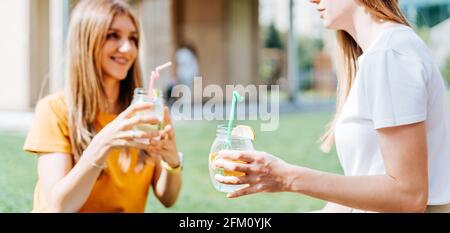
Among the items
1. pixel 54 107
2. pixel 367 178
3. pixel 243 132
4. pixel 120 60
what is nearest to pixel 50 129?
pixel 54 107

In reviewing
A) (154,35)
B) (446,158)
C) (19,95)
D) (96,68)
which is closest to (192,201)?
(19,95)

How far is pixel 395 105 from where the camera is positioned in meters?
0.83

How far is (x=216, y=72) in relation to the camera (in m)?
A: 7.45

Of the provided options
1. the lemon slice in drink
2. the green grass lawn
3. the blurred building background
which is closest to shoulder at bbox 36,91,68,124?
the green grass lawn

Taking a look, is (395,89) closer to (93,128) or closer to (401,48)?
(401,48)

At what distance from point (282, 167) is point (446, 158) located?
0.98ft

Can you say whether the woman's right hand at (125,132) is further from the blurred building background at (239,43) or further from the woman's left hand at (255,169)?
the blurred building background at (239,43)

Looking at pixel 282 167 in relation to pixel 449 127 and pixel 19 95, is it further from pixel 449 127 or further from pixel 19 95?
pixel 19 95

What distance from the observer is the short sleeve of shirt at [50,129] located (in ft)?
3.80

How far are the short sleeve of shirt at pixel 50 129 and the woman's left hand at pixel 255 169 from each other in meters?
0.44

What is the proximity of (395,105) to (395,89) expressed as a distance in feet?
0.08

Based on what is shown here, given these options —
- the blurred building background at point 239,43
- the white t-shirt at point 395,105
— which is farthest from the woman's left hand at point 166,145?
the blurred building background at point 239,43

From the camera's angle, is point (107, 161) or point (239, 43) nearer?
point (107, 161)

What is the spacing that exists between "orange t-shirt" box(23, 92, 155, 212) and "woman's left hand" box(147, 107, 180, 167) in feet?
0.21
